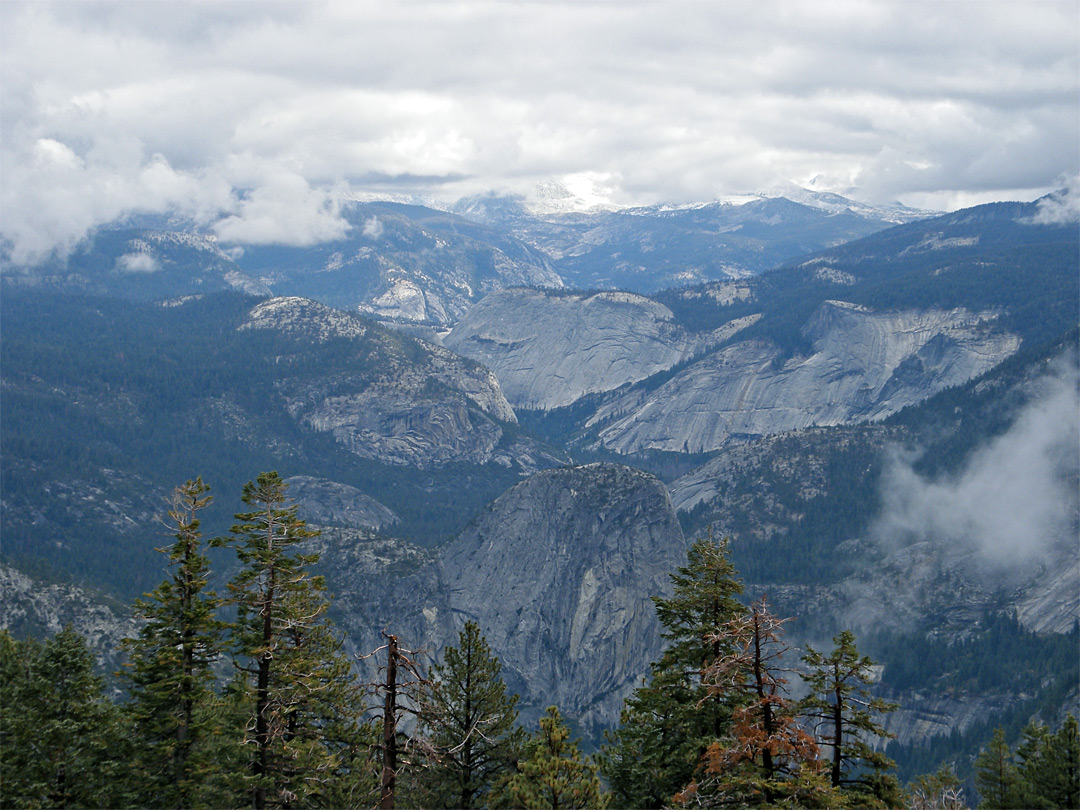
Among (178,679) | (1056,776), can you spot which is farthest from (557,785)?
(1056,776)

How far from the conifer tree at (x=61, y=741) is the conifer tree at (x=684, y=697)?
813 inches

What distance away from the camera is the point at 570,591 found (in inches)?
7603

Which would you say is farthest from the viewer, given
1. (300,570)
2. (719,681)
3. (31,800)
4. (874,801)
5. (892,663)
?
(892,663)

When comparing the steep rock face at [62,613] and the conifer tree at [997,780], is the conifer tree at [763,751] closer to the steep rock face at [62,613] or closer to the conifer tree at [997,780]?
the conifer tree at [997,780]

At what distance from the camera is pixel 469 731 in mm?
42344

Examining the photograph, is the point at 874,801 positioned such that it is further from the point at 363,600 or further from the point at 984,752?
the point at 363,600

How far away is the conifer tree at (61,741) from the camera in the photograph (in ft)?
130

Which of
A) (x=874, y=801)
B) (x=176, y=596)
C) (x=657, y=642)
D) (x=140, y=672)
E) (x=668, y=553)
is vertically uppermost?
(x=668, y=553)

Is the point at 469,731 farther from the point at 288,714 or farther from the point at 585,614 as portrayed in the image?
the point at 585,614

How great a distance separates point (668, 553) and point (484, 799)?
155 metres

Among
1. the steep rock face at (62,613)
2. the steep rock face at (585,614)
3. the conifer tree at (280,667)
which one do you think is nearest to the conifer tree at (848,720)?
the conifer tree at (280,667)


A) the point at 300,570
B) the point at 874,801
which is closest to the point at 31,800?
the point at 300,570

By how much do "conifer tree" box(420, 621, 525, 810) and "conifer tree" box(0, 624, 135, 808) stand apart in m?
12.4

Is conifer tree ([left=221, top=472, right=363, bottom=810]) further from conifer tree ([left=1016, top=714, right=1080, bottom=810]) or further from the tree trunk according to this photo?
conifer tree ([left=1016, top=714, right=1080, bottom=810])
